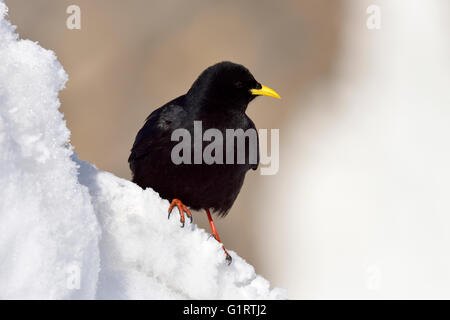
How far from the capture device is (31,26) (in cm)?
1345

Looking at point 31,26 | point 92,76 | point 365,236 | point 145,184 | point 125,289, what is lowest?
point 365,236

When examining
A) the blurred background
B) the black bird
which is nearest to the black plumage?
the black bird

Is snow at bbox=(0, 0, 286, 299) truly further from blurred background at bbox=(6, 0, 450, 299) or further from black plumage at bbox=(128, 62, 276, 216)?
blurred background at bbox=(6, 0, 450, 299)

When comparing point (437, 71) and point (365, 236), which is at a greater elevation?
point (437, 71)

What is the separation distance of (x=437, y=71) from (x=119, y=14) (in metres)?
7.61

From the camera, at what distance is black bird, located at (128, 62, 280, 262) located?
14.8ft

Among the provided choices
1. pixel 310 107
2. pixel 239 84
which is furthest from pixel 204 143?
pixel 310 107

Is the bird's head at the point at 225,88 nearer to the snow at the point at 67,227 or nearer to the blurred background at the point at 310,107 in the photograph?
the snow at the point at 67,227

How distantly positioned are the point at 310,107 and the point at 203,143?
10.3 meters

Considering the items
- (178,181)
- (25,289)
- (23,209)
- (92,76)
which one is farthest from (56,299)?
(92,76)

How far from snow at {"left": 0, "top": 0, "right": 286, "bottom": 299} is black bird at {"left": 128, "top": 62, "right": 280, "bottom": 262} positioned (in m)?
1.84

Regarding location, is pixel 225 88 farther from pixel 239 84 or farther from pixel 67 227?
pixel 67 227

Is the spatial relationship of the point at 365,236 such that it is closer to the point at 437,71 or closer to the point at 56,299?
the point at 437,71

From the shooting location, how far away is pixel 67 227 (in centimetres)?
202
